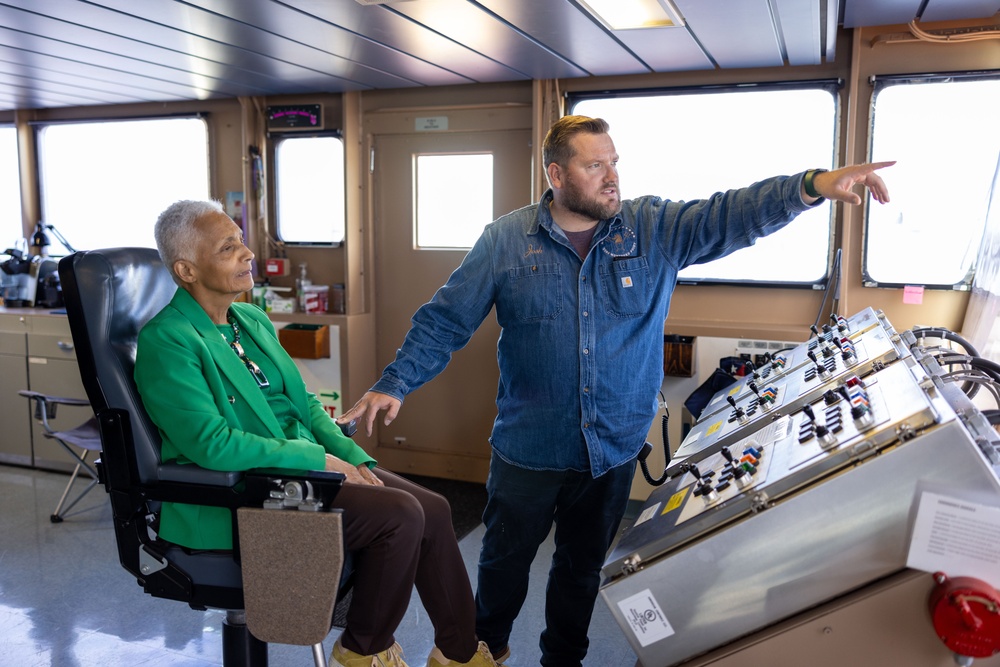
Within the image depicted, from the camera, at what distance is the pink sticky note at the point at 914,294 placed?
369 cm

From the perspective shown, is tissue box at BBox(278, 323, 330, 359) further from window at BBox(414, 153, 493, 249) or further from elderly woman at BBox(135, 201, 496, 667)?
elderly woman at BBox(135, 201, 496, 667)

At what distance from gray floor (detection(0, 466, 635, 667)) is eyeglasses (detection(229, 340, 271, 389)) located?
3.67 feet

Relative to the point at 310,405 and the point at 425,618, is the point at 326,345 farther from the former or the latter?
the point at 310,405

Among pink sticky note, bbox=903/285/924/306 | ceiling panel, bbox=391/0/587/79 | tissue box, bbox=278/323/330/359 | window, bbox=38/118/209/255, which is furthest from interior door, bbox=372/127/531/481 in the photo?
pink sticky note, bbox=903/285/924/306

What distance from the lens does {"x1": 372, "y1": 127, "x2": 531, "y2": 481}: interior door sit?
14.8 ft

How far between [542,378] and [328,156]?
301 centimetres

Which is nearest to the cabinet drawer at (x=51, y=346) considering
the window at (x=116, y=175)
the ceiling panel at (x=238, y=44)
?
the window at (x=116, y=175)

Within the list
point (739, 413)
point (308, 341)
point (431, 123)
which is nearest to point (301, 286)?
point (308, 341)

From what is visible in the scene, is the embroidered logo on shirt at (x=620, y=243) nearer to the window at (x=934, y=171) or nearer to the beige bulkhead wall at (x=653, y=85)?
the beige bulkhead wall at (x=653, y=85)

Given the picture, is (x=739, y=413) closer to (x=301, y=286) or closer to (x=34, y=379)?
(x=301, y=286)

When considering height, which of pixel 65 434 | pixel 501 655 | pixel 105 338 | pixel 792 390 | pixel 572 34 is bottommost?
pixel 501 655

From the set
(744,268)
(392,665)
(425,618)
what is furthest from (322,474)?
(744,268)

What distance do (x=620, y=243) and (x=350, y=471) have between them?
3.23 ft

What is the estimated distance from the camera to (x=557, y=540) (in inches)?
96.6
